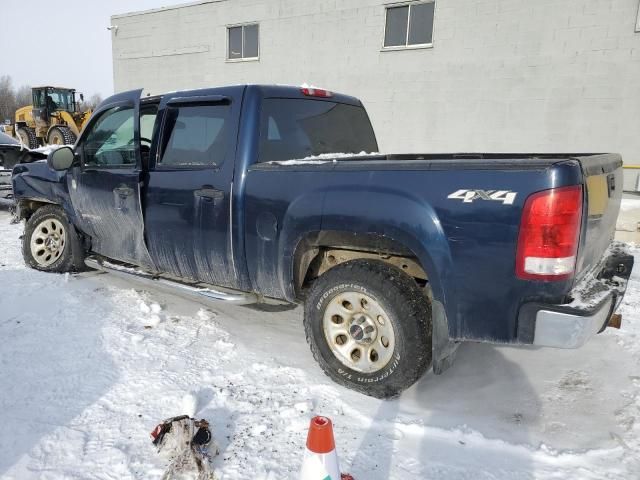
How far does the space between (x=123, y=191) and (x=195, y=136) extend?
34.5 inches

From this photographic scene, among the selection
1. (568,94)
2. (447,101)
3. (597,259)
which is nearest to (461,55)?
(447,101)

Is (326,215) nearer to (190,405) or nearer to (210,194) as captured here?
(210,194)

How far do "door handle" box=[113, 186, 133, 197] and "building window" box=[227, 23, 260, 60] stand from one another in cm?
1107

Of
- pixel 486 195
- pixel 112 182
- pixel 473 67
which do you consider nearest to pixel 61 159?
pixel 112 182

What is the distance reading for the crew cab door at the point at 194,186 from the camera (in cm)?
338

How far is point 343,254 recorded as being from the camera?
126 inches

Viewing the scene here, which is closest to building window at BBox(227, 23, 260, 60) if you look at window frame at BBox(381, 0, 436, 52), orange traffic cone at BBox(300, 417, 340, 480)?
window frame at BBox(381, 0, 436, 52)

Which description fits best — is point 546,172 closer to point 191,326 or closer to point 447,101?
point 191,326

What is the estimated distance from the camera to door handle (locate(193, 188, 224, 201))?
3.33 meters

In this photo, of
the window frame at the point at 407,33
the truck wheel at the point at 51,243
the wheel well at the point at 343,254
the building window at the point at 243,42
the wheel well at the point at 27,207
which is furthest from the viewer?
the building window at the point at 243,42

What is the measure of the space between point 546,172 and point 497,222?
311 mm

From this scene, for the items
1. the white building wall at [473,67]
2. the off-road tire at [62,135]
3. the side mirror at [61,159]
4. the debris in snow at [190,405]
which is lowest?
the debris in snow at [190,405]

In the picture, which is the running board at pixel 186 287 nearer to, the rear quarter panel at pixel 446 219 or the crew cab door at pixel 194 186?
the crew cab door at pixel 194 186

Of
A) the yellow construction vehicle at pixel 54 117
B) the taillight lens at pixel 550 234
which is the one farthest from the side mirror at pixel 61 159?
the yellow construction vehicle at pixel 54 117
